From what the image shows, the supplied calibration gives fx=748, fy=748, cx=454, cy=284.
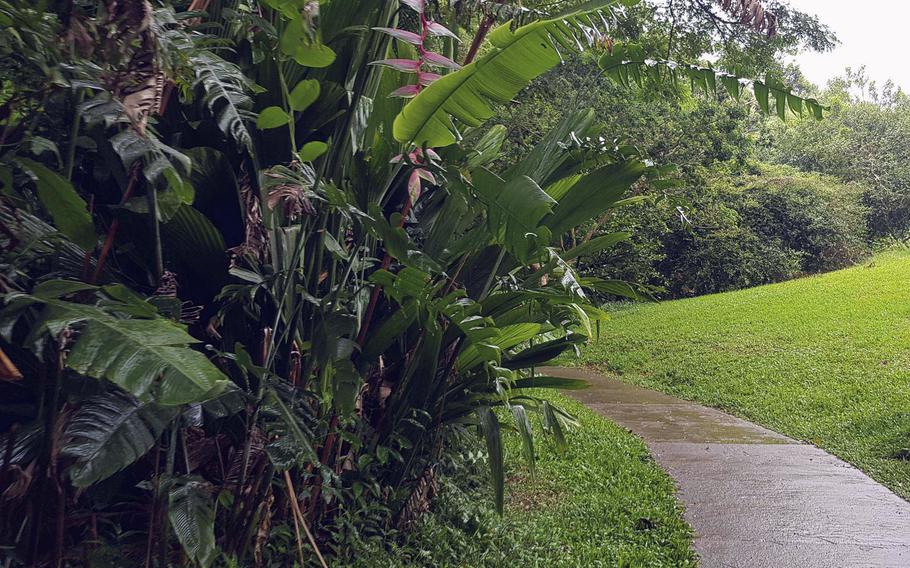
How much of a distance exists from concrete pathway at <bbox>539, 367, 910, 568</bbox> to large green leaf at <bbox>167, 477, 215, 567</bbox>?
2.97 m

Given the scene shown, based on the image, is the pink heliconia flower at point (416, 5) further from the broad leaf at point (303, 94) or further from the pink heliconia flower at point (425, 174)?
the pink heliconia flower at point (425, 174)

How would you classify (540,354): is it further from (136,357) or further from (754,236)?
(754,236)

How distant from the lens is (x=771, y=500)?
5.34 meters

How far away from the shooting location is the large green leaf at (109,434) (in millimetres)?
2061

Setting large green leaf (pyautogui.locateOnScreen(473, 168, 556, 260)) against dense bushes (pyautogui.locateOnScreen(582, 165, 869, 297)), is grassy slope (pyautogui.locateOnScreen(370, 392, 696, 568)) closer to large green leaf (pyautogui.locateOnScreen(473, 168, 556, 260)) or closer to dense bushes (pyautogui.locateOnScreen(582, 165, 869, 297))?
large green leaf (pyautogui.locateOnScreen(473, 168, 556, 260))

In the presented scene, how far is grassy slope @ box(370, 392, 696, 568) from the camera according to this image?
391 centimetres

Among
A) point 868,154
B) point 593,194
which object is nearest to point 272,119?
point 593,194

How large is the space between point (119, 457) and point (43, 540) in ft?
1.75

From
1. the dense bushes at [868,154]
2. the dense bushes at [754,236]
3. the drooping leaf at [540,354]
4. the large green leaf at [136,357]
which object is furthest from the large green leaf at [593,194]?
the dense bushes at [868,154]

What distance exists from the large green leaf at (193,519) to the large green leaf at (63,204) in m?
0.81

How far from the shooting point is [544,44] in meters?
2.26

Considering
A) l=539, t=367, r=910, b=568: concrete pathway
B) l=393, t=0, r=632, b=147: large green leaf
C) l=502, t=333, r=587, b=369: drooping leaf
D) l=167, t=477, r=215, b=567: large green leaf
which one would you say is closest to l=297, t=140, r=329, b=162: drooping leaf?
l=393, t=0, r=632, b=147: large green leaf

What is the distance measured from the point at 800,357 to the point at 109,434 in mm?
11238

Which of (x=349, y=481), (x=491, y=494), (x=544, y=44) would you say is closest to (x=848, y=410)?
(x=491, y=494)
